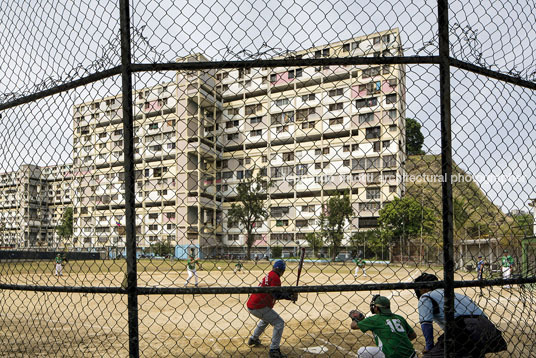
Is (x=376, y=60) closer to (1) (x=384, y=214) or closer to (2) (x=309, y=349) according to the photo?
(2) (x=309, y=349)

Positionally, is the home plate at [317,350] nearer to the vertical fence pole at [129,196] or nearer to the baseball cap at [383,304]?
the baseball cap at [383,304]

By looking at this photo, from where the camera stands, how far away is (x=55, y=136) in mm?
4340

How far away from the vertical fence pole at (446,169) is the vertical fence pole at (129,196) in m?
2.47

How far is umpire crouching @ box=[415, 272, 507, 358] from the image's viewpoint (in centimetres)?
375

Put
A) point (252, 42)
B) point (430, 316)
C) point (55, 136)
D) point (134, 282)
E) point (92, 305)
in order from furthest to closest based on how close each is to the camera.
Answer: point (92, 305) < point (55, 136) < point (430, 316) < point (252, 42) < point (134, 282)

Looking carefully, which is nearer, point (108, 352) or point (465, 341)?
point (465, 341)

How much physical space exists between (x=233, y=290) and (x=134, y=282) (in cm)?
80

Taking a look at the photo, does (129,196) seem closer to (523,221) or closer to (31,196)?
(31,196)

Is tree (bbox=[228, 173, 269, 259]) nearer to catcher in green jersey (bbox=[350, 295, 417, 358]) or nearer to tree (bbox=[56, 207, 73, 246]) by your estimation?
catcher in green jersey (bbox=[350, 295, 417, 358])

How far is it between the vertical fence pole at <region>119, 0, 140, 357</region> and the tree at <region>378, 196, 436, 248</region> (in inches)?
1548

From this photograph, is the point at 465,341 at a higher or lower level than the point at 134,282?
lower

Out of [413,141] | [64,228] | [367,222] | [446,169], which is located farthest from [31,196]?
[367,222]

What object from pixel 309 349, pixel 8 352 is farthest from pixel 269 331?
pixel 8 352

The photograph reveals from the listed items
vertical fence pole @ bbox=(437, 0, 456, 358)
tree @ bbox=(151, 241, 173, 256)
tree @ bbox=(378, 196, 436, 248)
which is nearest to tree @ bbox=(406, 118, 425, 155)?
vertical fence pole @ bbox=(437, 0, 456, 358)
